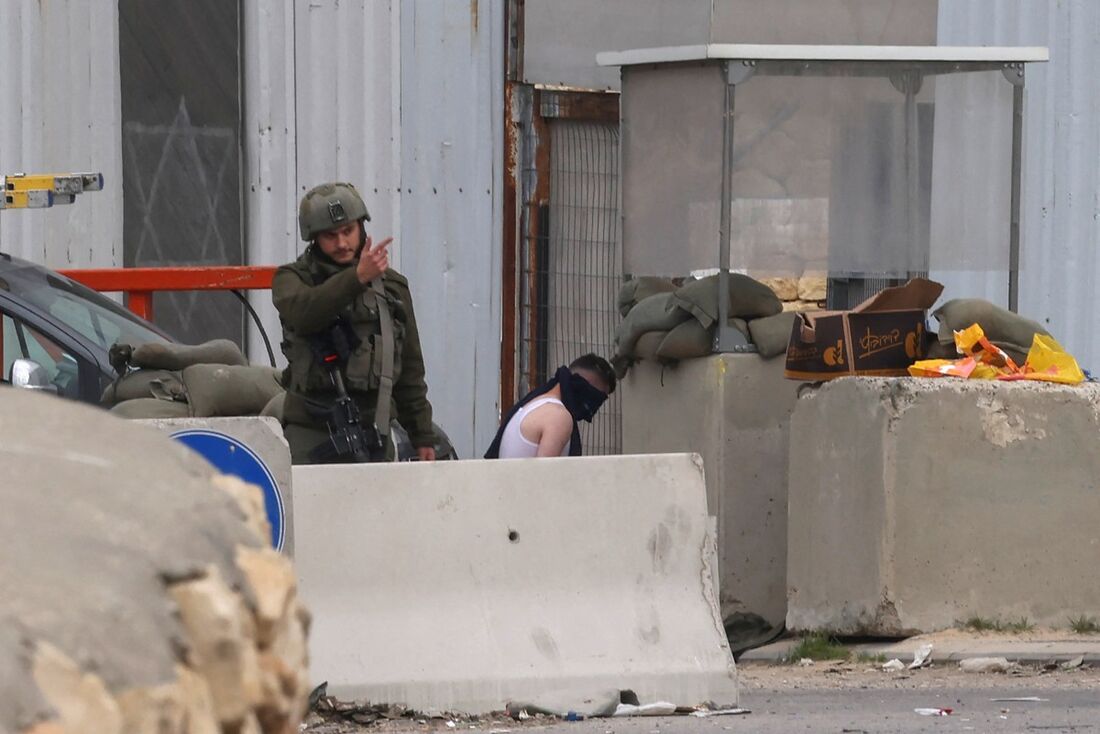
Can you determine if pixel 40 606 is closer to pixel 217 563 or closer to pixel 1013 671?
pixel 217 563

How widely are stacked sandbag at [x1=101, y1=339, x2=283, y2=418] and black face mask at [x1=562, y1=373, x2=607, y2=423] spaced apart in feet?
4.27

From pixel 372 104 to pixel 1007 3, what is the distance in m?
4.52

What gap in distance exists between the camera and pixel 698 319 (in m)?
9.32

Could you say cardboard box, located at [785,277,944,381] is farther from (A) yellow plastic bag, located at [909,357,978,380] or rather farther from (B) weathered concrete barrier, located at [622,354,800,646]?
(B) weathered concrete barrier, located at [622,354,800,646]

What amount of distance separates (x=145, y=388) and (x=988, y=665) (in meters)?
3.93

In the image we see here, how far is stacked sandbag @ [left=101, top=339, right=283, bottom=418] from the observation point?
29.5ft

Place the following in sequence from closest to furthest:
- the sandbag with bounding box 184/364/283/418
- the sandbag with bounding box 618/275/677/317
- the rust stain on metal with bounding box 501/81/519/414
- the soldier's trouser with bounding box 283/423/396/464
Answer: the soldier's trouser with bounding box 283/423/396/464 < the sandbag with bounding box 184/364/283/418 < the sandbag with bounding box 618/275/677/317 < the rust stain on metal with bounding box 501/81/519/414

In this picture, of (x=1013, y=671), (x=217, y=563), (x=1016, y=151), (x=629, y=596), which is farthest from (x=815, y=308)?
(x=217, y=563)

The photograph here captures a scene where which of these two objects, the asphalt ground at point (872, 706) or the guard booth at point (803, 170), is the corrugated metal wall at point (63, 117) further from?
the asphalt ground at point (872, 706)

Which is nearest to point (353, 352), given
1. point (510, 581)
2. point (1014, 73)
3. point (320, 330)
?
point (320, 330)

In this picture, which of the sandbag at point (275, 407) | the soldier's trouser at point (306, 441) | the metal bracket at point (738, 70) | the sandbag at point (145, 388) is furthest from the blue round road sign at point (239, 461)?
the metal bracket at point (738, 70)

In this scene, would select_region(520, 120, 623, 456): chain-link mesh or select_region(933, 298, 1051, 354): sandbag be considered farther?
select_region(520, 120, 623, 456): chain-link mesh

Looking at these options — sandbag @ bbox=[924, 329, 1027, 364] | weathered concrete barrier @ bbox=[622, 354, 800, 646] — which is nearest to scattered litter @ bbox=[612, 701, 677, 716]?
weathered concrete barrier @ bbox=[622, 354, 800, 646]

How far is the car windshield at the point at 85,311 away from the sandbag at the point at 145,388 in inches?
15.2
